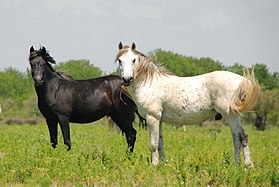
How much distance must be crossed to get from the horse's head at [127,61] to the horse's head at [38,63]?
214 centimetres

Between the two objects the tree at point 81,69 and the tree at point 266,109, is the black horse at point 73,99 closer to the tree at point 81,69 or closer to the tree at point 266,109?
the tree at point 266,109

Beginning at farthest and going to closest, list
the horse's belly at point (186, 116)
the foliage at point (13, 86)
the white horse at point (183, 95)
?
the foliage at point (13, 86)
the horse's belly at point (186, 116)
the white horse at point (183, 95)

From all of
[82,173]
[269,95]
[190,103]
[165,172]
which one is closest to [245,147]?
[190,103]

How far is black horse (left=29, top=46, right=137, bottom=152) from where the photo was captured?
10.6 m

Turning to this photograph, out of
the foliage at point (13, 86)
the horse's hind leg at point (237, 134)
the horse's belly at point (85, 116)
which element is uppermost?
the foliage at point (13, 86)

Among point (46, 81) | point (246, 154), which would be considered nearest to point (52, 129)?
point (46, 81)

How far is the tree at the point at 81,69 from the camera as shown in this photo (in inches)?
3142

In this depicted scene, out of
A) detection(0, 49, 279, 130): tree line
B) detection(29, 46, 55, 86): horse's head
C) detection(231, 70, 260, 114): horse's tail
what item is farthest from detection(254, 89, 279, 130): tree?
detection(231, 70, 260, 114): horse's tail

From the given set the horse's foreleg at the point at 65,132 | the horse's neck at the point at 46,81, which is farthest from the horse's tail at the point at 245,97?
the horse's neck at the point at 46,81

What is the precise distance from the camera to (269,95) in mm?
42344

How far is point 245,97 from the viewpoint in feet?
27.3

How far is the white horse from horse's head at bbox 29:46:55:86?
85.2 inches

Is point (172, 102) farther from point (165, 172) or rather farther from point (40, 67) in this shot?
point (40, 67)

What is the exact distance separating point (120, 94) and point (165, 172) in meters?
3.95
